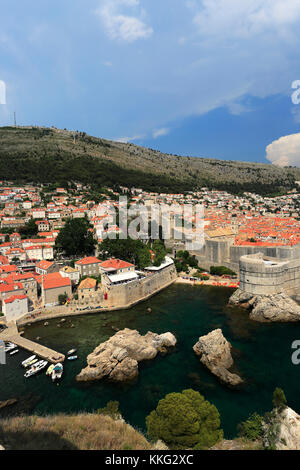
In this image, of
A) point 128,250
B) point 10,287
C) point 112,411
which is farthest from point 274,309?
point 10,287

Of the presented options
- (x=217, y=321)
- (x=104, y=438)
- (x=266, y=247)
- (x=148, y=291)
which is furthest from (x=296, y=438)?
(x=266, y=247)

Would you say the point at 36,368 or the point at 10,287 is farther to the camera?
the point at 10,287

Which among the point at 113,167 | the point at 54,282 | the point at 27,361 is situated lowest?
the point at 27,361

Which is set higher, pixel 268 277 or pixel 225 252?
→ pixel 225 252

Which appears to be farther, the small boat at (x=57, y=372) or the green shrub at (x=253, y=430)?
the small boat at (x=57, y=372)

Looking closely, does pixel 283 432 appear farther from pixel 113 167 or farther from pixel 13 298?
pixel 113 167

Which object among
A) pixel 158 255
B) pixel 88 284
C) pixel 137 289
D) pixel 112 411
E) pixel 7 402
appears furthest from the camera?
pixel 158 255

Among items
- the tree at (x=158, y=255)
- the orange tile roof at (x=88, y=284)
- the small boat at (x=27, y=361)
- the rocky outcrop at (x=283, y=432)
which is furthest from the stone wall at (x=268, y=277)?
the small boat at (x=27, y=361)

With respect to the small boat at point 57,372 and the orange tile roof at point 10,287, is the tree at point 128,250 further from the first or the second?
the small boat at point 57,372
